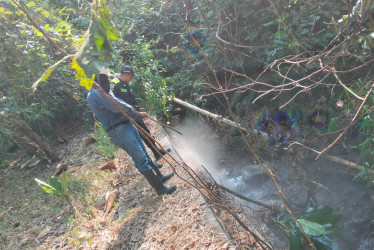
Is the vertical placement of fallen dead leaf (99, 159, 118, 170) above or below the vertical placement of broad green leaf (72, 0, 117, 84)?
below

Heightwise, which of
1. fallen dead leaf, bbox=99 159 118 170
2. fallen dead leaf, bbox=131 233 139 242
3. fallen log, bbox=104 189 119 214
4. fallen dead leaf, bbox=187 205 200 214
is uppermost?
fallen dead leaf, bbox=99 159 118 170

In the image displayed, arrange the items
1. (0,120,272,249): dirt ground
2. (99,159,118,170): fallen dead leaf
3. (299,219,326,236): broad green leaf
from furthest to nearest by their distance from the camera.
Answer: (99,159,118,170): fallen dead leaf, (0,120,272,249): dirt ground, (299,219,326,236): broad green leaf

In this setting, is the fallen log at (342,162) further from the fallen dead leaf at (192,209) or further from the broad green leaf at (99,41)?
the broad green leaf at (99,41)

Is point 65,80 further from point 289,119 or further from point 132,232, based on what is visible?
point 289,119

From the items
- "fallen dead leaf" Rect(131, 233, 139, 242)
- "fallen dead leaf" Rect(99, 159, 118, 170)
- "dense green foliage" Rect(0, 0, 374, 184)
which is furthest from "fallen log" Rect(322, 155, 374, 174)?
"fallen dead leaf" Rect(99, 159, 118, 170)

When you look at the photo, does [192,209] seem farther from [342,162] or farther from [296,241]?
[342,162]

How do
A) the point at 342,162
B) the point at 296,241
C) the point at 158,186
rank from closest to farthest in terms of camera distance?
the point at 296,241 < the point at 158,186 < the point at 342,162

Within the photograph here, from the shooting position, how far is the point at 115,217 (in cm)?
350

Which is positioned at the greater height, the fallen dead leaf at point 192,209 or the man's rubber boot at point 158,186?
the man's rubber boot at point 158,186

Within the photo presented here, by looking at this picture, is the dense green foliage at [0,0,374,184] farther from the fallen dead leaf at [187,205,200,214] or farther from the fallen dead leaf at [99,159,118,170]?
the fallen dead leaf at [99,159,118,170]

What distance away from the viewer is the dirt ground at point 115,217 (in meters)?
2.79

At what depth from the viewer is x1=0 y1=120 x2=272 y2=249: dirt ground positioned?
2789 millimetres

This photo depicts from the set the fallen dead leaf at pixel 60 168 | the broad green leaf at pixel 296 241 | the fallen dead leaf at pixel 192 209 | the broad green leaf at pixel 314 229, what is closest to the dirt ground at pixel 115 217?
the fallen dead leaf at pixel 192 209

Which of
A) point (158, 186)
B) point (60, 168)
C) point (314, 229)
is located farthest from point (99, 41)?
point (60, 168)
